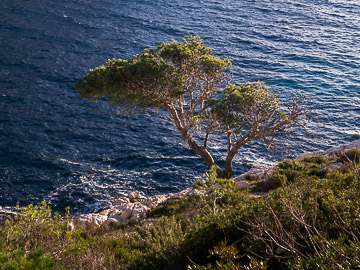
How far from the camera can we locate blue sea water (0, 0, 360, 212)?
26.1m

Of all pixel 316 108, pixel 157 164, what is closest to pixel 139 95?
pixel 157 164

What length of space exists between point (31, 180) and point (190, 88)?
42.0ft

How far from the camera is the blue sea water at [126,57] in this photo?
2611 cm

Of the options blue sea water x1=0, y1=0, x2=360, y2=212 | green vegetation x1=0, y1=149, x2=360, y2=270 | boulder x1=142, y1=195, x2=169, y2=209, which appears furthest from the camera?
blue sea water x1=0, y1=0, x2=360, y2=212

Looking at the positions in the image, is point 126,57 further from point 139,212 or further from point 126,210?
point 139,212

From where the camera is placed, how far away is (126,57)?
44000 mm

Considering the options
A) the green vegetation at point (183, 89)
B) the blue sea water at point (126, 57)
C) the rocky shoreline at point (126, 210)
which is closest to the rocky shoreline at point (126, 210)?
the rocky shoreline at point (126, 210)

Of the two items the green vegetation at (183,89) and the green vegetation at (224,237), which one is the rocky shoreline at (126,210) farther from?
the green vegetation at (224,237)

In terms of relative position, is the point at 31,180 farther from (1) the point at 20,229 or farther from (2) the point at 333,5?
(2) the point at 333,5

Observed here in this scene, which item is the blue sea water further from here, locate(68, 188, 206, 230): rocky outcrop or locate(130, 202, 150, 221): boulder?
locate(130, 202, 150, 221): boulder

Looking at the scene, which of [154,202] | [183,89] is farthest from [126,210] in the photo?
[183,89]

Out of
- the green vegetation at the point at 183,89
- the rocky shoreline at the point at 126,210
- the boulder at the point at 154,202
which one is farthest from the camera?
the boulder at the point at 154,202

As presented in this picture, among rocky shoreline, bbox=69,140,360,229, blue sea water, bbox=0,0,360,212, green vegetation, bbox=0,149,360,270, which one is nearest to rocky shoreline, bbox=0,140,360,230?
rocky shoreline, bbox=69,140,360,229

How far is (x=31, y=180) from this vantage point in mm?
24797
